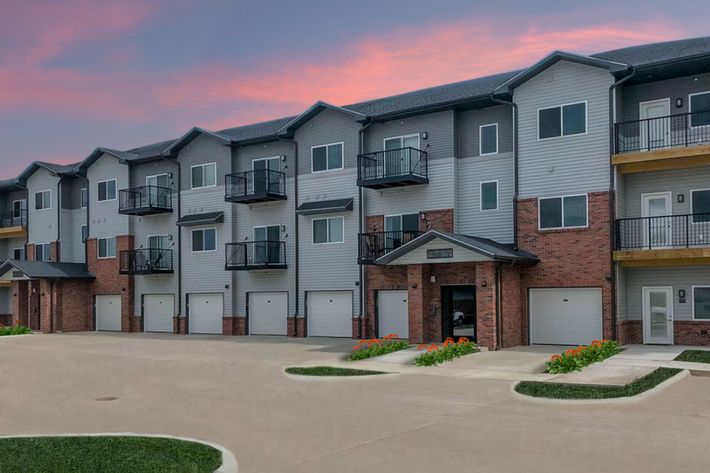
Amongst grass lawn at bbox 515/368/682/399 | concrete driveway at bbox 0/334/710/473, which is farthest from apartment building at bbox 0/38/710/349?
concrete driveway at bbox 0/334/710/473

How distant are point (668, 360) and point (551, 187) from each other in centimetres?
751

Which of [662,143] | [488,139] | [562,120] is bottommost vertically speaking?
[662,143]

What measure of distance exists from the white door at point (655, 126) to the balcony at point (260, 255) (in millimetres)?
15316

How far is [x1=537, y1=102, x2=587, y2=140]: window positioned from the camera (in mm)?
23297

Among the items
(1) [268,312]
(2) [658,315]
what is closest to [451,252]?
(2) [658,315]

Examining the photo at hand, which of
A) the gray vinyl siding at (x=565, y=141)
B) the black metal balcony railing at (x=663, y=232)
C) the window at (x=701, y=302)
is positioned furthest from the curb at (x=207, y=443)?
the window at (x=701, y=302)

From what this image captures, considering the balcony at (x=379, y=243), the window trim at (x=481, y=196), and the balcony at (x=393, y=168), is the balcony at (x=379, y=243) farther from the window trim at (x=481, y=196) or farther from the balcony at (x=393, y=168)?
the window trim at (x=481, y=196)

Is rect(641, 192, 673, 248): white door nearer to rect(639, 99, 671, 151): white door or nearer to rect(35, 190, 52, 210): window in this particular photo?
rect(639, 99, 671, 151): white door

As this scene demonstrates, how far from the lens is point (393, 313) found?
2764cm

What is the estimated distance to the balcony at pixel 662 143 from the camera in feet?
69.8

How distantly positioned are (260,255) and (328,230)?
357cm

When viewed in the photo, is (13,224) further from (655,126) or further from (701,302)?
(701,302)

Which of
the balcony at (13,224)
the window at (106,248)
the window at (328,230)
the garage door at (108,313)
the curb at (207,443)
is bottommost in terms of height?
the garage door at (108,313)

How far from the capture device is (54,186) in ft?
135
